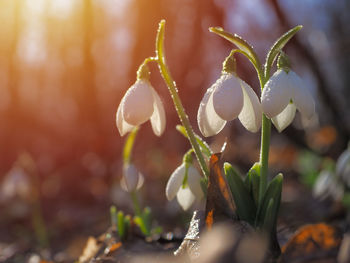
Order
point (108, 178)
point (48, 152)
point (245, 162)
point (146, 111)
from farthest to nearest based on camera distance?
point (48, 152), point (108, 178), point (245, 162), point (146, 111)

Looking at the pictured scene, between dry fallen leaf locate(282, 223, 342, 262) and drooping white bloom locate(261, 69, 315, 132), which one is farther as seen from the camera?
drooping white bloom locate(261, 69, 315, 132)

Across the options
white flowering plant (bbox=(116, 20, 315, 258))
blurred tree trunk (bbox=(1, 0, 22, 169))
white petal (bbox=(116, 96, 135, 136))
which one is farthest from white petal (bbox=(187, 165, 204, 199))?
blurred tree trunk (bbox=(1, 0, 22, 169))

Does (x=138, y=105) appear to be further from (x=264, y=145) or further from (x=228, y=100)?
(x=264, y=145)

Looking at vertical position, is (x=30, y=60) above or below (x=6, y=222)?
above

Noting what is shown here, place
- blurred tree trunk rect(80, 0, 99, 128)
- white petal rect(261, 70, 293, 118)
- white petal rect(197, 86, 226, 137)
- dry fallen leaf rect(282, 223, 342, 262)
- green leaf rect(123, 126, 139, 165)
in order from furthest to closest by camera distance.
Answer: blurred tree trunk rect(80, 0, 99, 128), green leaf rect(123, 126, 139, 165), white petal rect(197, 86, 226, 137), white petal rect(261, 70, 293, 118), dry fallen leaf rect(282, 223, 342, 262)

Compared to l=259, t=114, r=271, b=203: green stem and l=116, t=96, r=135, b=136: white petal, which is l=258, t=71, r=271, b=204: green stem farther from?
l=116, t=96, r=135, b=136: white petal

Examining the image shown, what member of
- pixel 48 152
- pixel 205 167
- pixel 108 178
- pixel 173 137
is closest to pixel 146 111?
pixel 205 167

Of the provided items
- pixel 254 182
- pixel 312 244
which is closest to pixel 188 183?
pixel 254 182

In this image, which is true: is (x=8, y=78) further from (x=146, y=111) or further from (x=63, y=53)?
(x=146, y=111)
